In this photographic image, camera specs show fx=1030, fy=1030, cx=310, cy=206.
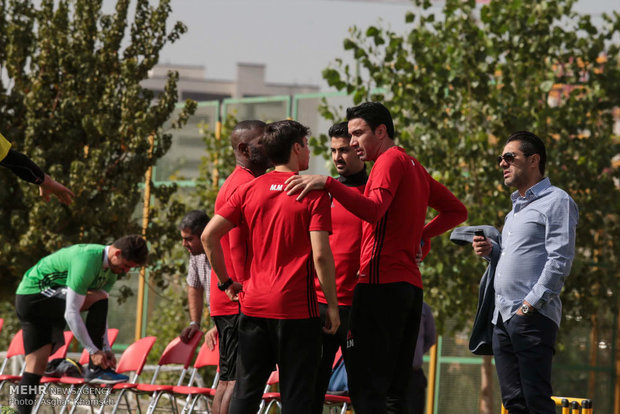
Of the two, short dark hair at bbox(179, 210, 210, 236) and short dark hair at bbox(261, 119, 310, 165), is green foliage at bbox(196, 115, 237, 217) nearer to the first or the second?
short dark hair at bbox(179, 210, 210, 236)

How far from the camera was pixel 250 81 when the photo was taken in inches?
3211

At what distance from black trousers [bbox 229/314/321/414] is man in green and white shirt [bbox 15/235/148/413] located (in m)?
2.90

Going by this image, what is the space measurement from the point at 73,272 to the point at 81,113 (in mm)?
3733

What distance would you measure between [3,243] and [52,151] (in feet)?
3.62

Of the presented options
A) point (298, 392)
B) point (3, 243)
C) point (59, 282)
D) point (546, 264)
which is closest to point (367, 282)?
point (298, 392)

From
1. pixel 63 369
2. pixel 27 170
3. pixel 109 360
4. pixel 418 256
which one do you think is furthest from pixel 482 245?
pixel 63 369

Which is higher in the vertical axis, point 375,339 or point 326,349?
point 375,339

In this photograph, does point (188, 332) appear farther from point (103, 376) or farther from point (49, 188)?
point (49, 188)

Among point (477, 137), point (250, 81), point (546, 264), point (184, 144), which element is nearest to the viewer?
point (546, 264)

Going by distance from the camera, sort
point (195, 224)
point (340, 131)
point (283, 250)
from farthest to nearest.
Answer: point (195, 224), point (340, 131), point (283, 250)

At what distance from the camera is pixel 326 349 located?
5.59 m

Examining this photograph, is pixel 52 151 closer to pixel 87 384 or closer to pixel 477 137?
pixel 87 384

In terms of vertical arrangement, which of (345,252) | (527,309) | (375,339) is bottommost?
(375,339)

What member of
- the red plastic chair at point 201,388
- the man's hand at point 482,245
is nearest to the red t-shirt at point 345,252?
the man's hand at point 482,245
